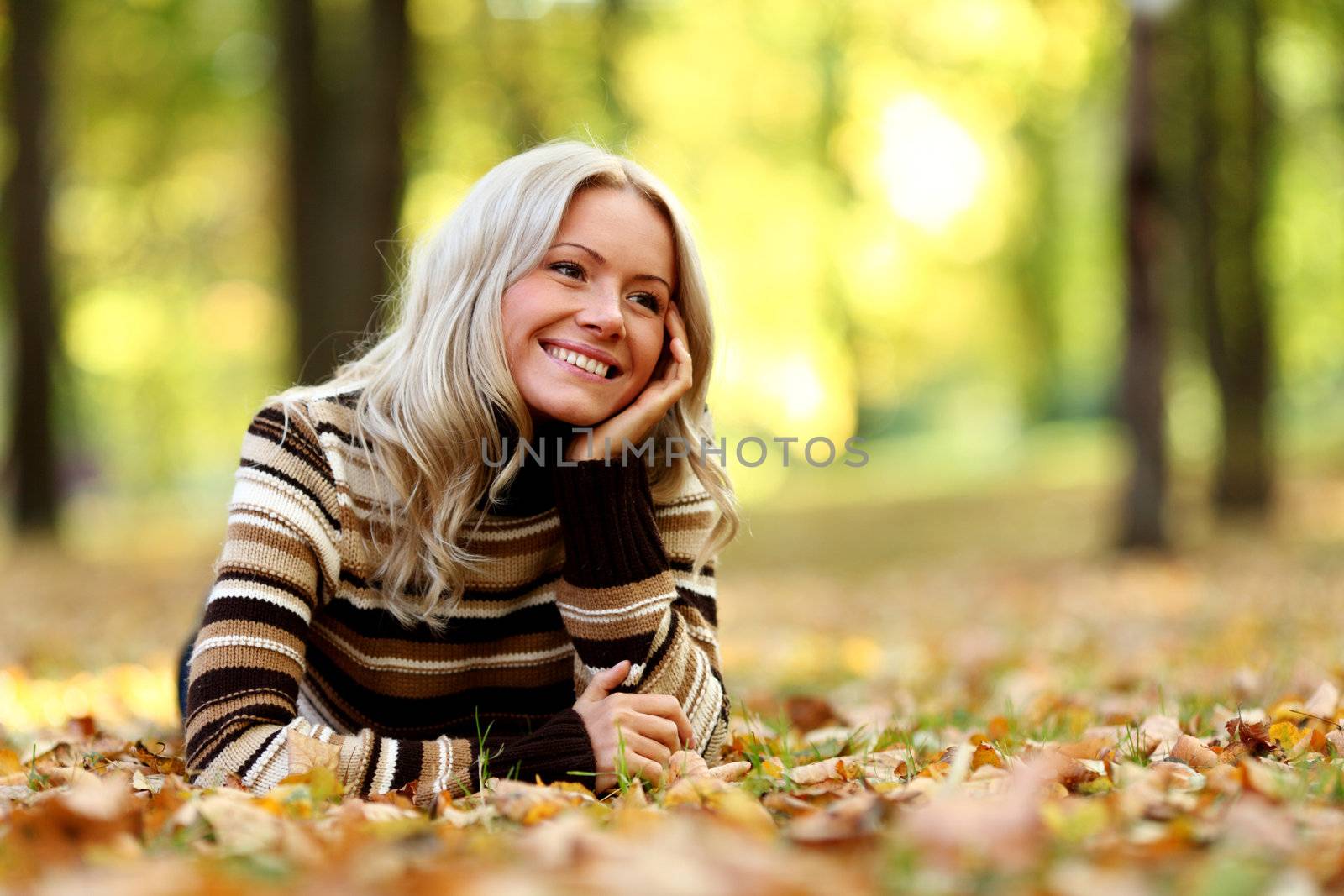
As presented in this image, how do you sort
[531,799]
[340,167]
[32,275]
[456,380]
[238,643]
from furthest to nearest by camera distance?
[32,275] → [340,167] → [456,380] → [238,643] → [531,799]

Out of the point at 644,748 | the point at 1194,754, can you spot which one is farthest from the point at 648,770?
the point at 1194,754

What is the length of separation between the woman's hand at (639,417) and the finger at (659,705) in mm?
502

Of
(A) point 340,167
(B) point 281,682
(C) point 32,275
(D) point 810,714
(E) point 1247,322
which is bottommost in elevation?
(D) point 810,714

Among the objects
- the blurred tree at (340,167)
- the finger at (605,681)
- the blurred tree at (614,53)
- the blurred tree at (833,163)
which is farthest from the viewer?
the blurred tree at (833,163)

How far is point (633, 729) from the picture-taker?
2467mm

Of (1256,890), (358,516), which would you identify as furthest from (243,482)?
(1256,890)

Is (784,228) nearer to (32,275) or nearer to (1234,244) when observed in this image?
(1234,244)

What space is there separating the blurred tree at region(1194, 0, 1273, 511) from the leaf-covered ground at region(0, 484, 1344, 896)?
26.8ft

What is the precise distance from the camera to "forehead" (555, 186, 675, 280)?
2785 millimetres

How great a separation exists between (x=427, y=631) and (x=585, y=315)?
78 cm

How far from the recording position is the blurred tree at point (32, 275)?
39.3 feet

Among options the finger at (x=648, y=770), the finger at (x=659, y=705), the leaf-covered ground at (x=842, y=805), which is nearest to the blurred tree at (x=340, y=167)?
the leaf-covered ground at (x=842, y=805)

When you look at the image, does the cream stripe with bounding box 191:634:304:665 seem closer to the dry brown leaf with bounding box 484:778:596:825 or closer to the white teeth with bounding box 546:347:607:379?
the dry brown leaf with bounding box 484:778:596:825

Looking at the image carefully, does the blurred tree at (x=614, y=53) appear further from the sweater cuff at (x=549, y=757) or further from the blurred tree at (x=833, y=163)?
the sweater cuff at (x=549, y=757)
